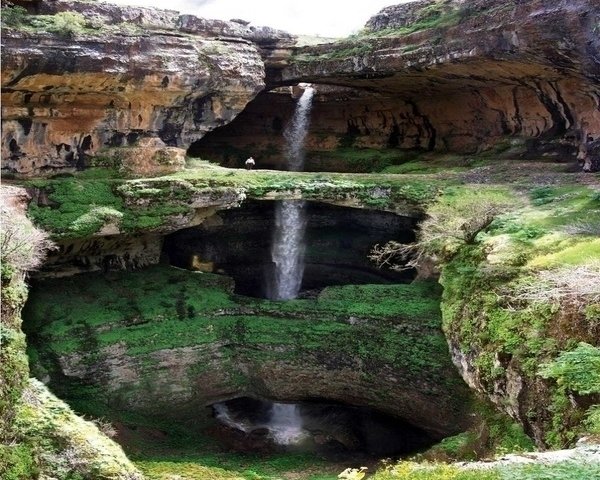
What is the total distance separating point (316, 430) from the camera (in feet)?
58.1

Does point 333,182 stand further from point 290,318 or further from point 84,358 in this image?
point 84,358

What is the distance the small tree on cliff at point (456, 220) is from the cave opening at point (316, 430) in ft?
16.3

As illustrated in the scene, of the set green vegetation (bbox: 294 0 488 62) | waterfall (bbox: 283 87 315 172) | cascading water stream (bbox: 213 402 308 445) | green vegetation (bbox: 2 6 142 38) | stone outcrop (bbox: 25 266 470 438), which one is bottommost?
cascading water stream (bbox: 213 402 308 445)

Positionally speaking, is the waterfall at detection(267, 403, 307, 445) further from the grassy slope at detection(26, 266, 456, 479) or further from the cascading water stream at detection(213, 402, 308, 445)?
the grassy slope at detection(26, 266, 456, 479)

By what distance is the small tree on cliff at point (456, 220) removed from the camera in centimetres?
1407

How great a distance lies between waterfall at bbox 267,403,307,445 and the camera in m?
17.4

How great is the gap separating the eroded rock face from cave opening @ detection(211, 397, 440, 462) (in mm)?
9853

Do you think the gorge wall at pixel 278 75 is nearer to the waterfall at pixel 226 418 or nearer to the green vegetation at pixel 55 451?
the waterfall at pixel 226 418

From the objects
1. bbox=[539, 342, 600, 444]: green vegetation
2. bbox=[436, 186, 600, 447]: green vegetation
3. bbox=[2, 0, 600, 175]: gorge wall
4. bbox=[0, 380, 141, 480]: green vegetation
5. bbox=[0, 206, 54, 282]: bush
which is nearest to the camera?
bbox=[539, 342, 600, 444]: green vegetation

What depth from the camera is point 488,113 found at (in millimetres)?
A: 23453

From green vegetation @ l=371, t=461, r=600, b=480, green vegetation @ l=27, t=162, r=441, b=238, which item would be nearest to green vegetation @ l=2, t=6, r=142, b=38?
green vegetation @ l=27, t=162, r=441, b=238

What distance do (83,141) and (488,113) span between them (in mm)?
15154

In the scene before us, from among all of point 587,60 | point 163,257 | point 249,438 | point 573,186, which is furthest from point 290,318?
point 587,60

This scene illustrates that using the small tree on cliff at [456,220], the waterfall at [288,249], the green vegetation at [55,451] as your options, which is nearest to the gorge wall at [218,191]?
the small tree on cliff at [456,220]
